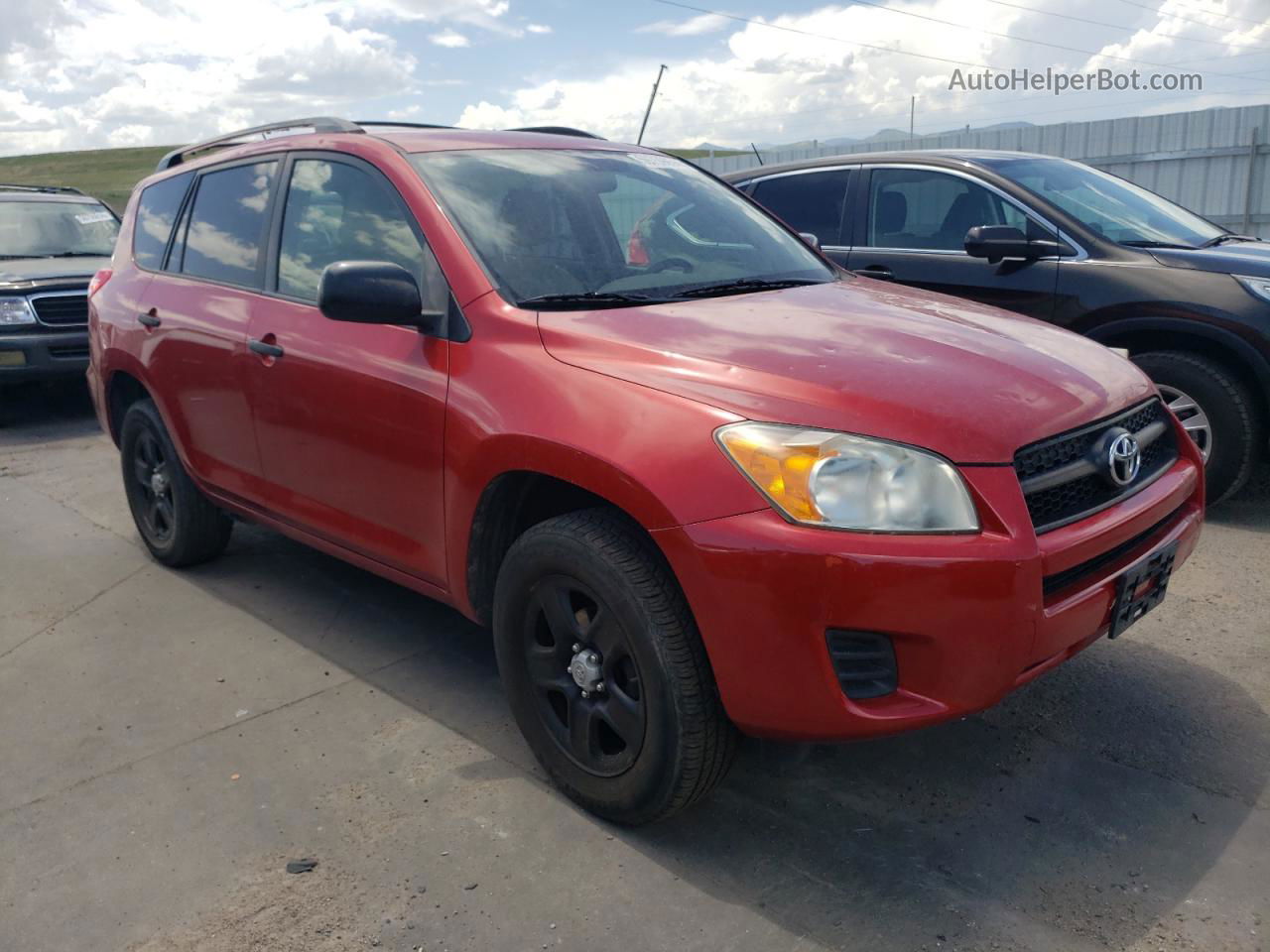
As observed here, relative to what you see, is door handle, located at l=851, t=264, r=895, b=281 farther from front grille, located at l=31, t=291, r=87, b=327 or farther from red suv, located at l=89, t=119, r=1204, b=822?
front grille, located at l=31, t=291, r=87, b=327

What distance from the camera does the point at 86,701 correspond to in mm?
3605

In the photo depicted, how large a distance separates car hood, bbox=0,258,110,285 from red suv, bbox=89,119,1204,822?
5071 millimetres

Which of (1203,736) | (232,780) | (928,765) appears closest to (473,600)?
(232,780)

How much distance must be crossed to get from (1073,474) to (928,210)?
368 cm

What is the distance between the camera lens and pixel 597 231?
11.1 ft

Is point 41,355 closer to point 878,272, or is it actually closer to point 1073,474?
point 878,272

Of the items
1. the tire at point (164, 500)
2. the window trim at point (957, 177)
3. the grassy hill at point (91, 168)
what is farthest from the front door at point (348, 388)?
the grassy hill at point (91, 168)

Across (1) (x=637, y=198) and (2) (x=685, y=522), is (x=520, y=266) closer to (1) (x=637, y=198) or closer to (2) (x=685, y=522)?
(1) (x=637, y=198)

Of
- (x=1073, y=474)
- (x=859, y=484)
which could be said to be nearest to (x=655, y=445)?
(x=859, y=484)

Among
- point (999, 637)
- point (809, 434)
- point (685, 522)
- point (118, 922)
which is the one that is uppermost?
point (809, 434)

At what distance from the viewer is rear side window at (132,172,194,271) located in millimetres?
4613

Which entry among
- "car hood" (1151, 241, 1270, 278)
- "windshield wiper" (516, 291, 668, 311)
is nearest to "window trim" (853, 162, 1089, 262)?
"car hood" (1151, 241, 1270, 278)

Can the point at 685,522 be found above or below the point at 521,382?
below

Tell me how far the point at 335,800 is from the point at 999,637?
1.78 meters
